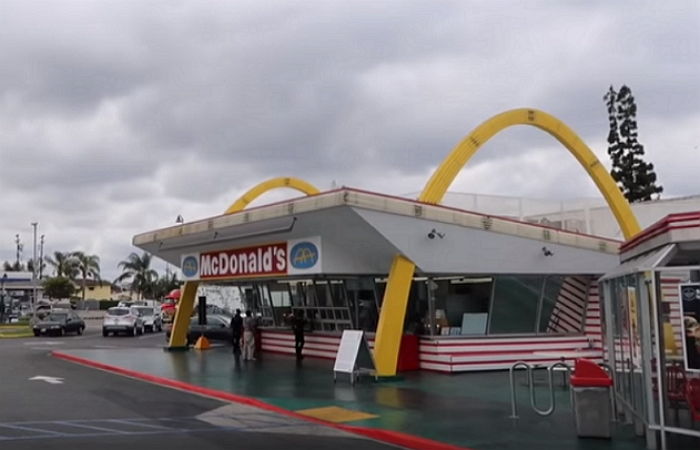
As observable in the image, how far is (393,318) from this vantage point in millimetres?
18000

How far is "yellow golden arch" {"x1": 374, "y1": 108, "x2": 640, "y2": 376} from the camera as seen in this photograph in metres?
17.9

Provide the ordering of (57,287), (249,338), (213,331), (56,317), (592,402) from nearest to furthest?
(592,402), (249,338), (213,331), (56,317), (57,287)

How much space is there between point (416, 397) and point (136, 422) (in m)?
5.63

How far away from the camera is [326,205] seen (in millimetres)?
17094

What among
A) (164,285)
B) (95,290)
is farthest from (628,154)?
(95,290)

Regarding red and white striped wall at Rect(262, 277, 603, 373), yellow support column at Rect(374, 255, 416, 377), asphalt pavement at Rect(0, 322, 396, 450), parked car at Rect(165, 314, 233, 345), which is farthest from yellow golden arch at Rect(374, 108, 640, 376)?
parked car at Rect(165, 314, 233, 345)

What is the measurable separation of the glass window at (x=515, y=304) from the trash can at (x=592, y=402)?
32.2ft

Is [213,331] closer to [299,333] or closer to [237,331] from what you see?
[237,331]

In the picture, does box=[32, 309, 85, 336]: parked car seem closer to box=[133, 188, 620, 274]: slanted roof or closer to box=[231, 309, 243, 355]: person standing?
box=[231, 309, 243, 355]: person standing

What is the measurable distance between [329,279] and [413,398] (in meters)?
8.42

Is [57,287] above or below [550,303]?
above

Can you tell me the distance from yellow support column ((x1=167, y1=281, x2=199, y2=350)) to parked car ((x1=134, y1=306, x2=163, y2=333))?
799 inches

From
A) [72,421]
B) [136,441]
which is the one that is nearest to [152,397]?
[72,421]

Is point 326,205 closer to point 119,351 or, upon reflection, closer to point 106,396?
point 106,396
